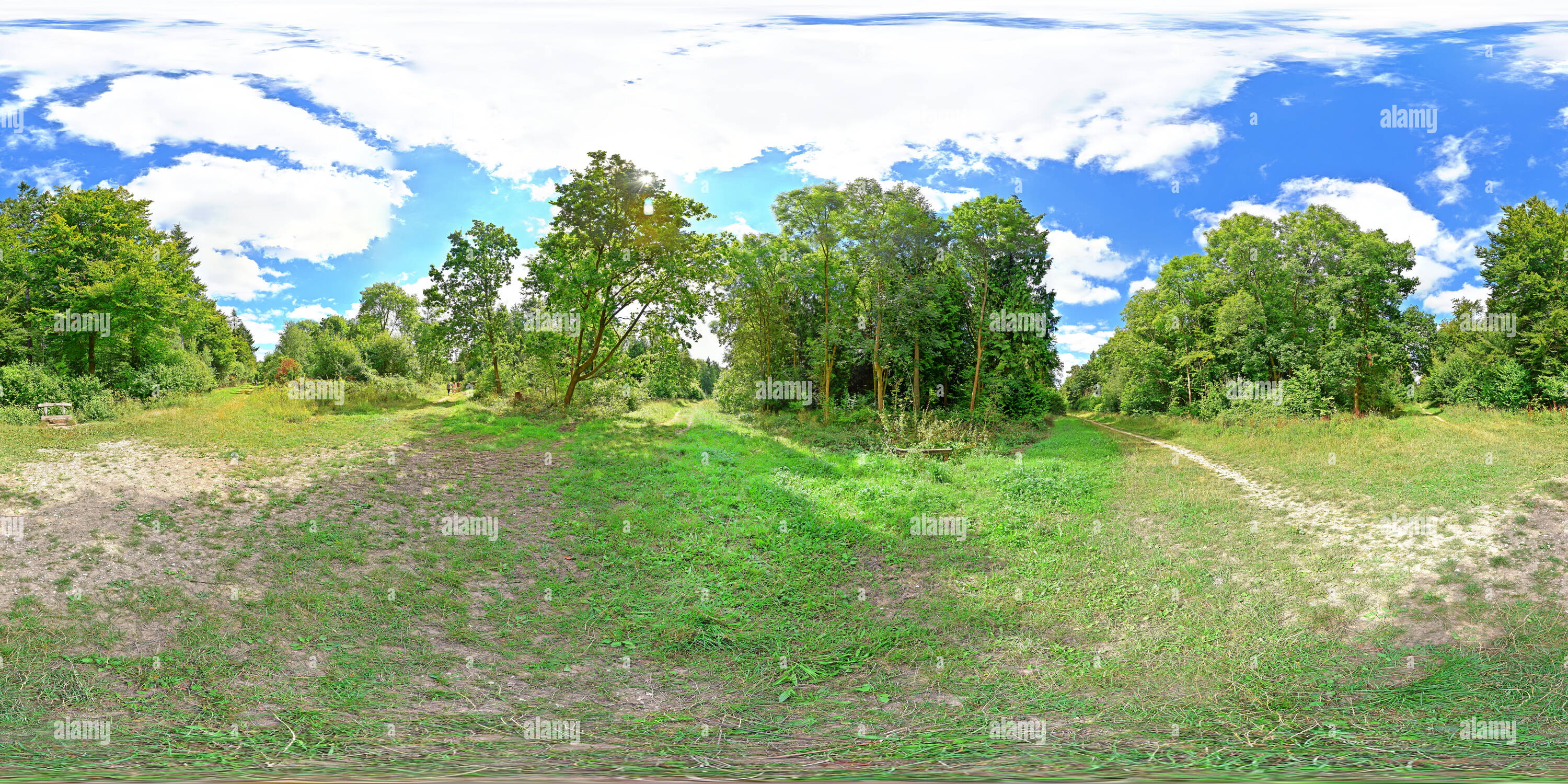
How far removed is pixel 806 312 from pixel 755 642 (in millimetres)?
20821

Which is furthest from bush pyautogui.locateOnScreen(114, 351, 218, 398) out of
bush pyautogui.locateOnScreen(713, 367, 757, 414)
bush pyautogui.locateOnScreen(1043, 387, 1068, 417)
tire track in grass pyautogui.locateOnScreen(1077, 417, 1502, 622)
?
bush pyautogui.locateOnScreen(1043, 387, 1068, 417)

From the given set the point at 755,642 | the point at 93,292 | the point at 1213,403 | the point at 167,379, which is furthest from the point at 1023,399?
the point at 93,292

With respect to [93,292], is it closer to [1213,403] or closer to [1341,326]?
[1213,403]

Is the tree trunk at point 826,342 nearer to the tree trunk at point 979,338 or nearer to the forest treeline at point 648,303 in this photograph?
the forest treeline at point 648,303

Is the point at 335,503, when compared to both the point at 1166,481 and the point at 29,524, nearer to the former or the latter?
the point at 29,524

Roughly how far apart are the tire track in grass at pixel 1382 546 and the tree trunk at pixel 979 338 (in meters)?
12.3

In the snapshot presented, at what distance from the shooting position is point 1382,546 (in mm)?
8273

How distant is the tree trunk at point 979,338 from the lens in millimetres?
22750

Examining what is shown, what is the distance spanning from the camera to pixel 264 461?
38.4ft

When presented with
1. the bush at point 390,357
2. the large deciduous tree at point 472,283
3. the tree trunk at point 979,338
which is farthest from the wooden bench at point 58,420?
the tree trunk at point 979,338

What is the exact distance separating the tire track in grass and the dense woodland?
11472 mm

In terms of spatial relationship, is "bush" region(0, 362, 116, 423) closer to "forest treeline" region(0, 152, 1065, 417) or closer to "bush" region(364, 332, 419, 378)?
"forest treeline" region(0, 152, 1065, 417)

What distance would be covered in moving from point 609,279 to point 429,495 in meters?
12.2

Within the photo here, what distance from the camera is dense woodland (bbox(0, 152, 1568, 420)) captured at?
19.2 metres
